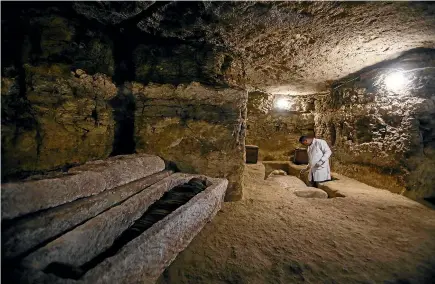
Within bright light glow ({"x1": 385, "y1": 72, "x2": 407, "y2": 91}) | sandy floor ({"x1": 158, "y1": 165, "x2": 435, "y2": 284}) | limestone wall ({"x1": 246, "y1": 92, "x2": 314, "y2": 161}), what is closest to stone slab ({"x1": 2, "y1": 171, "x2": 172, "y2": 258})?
sandy floor ({"x1": 158, "y1": 165, "x2": 435, "y2": 284})

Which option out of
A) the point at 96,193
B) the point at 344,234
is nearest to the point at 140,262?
the point at 96,193

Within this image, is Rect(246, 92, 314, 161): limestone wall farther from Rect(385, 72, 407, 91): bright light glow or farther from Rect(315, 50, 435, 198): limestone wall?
Rect(385, 72, 407, 91): bright light glow

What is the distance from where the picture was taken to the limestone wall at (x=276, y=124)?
7.26 metres

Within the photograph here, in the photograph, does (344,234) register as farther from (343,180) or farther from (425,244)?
(343,180)

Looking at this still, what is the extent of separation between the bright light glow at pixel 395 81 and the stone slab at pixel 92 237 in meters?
4.40

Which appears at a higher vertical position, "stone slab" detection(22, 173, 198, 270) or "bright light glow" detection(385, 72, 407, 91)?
"bright light glow" detection(385, 72, 407, 91)

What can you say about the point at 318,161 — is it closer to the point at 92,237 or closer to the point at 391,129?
the point at 391,129

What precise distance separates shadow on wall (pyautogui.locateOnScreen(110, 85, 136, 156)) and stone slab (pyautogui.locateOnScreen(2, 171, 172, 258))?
1.12 meters

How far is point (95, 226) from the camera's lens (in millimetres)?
1314

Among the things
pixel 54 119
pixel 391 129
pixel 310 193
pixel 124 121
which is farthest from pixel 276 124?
pixel 54 119

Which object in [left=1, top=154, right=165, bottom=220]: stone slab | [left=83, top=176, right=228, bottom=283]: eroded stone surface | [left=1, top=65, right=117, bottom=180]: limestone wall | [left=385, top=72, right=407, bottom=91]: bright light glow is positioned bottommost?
[left=83, top=176, right=228, bottom=283]: eroded stone surface

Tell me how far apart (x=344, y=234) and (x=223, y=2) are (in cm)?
262

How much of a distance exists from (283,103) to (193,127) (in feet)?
17.3

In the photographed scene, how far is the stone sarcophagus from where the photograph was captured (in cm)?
102
